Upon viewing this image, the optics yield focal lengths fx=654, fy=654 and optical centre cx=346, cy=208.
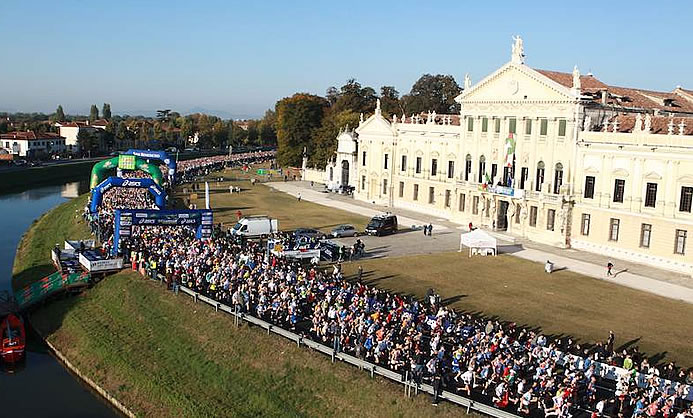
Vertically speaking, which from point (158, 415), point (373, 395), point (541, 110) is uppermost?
point (541, 110)

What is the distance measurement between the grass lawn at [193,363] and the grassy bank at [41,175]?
2419 inches

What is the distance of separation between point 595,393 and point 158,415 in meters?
15.4

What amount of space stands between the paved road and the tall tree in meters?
52.0

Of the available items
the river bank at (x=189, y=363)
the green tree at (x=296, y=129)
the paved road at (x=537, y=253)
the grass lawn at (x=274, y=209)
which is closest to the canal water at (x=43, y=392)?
the river bank at (x=189, y=363)

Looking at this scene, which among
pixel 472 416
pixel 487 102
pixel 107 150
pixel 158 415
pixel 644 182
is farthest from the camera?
pixel 107 150

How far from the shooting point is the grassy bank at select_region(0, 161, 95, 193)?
89250 mm

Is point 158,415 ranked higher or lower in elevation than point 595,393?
lower

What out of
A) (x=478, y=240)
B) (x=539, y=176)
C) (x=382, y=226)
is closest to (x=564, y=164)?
(x=539, y=176)

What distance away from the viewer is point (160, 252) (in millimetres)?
35562

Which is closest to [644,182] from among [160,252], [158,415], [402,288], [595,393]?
[402,288]

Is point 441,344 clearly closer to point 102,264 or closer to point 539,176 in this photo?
point 102,264

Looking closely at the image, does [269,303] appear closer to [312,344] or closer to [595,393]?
[312,344]

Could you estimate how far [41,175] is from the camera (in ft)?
324

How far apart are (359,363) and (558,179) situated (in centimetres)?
2972
